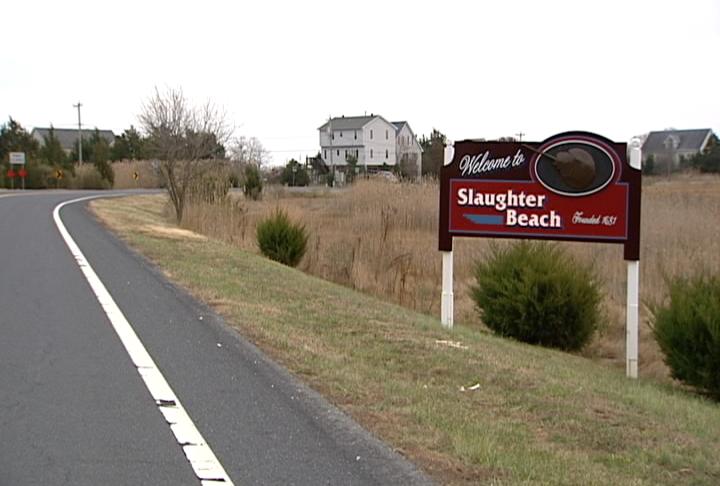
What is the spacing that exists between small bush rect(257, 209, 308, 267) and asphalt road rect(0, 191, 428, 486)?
9.44m

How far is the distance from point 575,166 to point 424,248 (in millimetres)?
8964

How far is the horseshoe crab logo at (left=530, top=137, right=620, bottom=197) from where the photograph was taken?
39.0 ft

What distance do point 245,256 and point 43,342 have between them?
31.9 feet

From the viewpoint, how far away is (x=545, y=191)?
1212 cm

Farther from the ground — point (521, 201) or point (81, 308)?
point (521, 201)

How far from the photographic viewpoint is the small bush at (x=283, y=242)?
67.8 feet

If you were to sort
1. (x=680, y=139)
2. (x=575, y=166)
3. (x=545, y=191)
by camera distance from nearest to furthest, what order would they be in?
1. (x=575, y=166)
2. (x=545, y=191)
3. (x=680, y=139)

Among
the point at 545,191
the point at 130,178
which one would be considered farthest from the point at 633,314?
the point at 130,178

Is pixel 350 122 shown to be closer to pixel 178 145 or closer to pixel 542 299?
pixel 178 145

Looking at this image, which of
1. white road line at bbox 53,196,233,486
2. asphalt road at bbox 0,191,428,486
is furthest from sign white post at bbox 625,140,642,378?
white road line at bbox 53,196,233,486

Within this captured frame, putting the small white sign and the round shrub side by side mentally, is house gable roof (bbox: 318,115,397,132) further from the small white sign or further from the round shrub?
the round shrub

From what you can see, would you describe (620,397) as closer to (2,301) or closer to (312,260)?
(2,301)

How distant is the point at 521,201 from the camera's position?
1220 cm

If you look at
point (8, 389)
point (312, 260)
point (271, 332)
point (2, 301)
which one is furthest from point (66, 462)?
point (312, 260)
